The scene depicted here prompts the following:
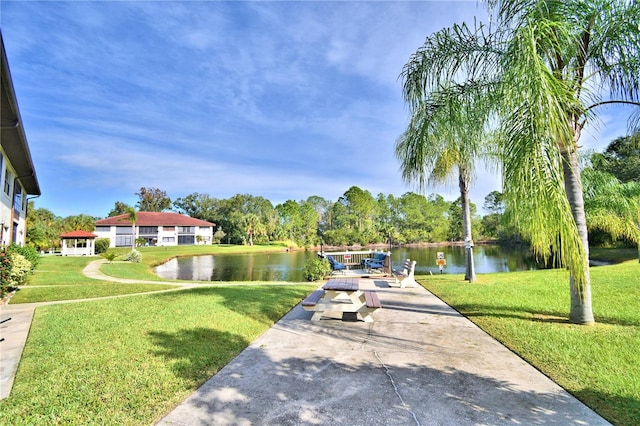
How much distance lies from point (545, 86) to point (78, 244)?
4051cm

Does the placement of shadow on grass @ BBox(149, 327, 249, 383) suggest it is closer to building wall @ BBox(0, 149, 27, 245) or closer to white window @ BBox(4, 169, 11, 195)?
building wall @ BBox(0, 149, 27, 245)

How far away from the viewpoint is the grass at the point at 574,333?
315 centimetres

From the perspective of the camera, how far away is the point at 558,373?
360 cm

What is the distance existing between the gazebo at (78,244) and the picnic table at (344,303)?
3234 cm

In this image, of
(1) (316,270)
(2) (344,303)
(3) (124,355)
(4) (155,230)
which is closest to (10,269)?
(3) (124,355)

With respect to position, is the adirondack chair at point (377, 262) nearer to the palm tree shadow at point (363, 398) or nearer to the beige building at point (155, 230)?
the palm tree shadow at point (363, 398)

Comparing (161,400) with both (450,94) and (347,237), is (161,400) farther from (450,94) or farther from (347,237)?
(347,237)

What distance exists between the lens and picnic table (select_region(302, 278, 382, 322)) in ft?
19.4

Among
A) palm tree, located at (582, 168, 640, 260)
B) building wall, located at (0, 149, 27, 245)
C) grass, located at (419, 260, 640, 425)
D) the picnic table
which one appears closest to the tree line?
palm tree, located at (582, 168, 640, 260)

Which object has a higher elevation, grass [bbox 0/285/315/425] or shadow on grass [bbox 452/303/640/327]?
grass [bbox 0/285/315/425]

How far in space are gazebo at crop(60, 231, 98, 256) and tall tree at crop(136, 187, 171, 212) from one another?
1686 inches

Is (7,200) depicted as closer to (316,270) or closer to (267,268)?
(316,270)

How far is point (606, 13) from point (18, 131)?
1400 centimetres

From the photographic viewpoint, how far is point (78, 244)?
107 feet
